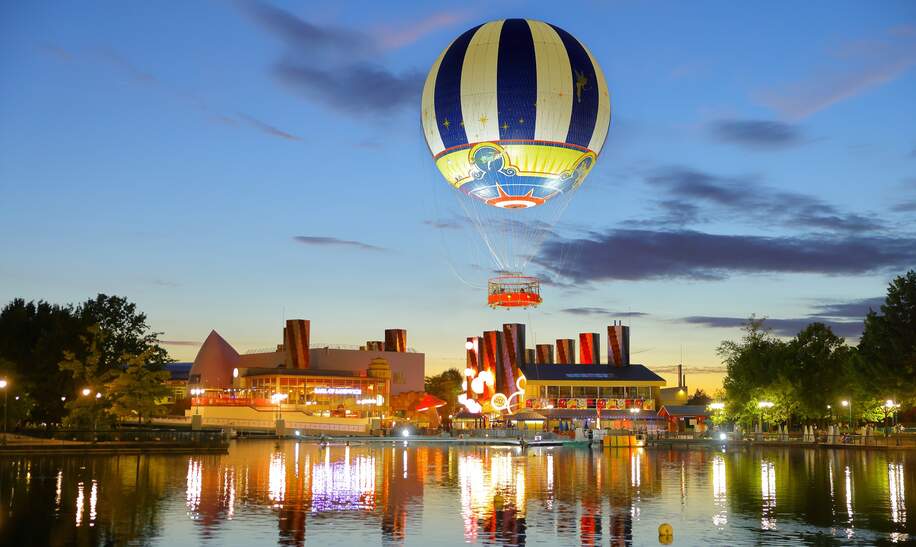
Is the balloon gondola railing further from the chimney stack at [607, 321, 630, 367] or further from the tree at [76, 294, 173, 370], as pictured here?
the chimney stack at [607, 321, 630, 367]

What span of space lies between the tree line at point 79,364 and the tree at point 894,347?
56.0 meters

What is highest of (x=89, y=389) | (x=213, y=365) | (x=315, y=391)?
(x=213, y=365)

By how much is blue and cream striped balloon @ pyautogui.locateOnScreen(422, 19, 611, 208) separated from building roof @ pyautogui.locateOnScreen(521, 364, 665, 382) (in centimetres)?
9128

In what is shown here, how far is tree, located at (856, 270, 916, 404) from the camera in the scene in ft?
266

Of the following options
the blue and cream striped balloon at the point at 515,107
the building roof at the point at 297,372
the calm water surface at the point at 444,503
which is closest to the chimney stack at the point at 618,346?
the building roof at the point at 297,372

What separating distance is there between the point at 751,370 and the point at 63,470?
70.6m

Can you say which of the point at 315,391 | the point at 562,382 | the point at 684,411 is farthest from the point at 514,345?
the point at 315,391

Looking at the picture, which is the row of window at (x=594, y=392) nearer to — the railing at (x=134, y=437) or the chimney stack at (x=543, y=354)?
the chimney stack at (x=543, y=354)

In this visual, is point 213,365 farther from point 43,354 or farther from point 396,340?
point 43,354

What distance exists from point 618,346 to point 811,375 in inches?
2014

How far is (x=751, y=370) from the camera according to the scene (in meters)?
102

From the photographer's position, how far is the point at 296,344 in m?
146

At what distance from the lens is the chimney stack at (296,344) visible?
5704 inches

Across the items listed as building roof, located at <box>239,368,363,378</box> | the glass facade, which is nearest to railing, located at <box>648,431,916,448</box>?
the glass facade
